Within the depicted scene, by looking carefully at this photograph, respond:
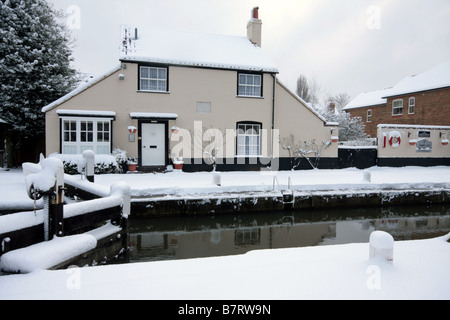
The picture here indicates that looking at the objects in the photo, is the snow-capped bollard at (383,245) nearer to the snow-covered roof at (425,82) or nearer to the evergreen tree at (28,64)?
the evergreen tree at (28,64)

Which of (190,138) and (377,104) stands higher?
(377,104)

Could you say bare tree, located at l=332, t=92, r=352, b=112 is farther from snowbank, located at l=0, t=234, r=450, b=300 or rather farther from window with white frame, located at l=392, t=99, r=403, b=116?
snowbank, located at l=0, t=234, r=450, b=300

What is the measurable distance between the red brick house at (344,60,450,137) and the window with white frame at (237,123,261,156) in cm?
1491

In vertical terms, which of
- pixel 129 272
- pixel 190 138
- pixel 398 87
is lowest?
pixel 129 272

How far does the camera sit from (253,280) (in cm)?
368

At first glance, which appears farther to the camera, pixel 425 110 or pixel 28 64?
pixel 425 110

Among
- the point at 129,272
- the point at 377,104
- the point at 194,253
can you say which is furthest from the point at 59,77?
the point at 377,104

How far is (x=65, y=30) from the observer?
57.8 feet

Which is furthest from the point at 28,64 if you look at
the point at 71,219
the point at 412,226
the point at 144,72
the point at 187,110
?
the point at 412,226

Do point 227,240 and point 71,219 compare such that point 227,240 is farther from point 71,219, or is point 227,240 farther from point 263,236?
point 71,219

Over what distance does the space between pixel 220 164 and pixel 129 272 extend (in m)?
12.1

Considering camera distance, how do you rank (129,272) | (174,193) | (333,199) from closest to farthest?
(129,272)
(174,193)
(333,199)

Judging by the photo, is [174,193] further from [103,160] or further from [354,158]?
[354,158]

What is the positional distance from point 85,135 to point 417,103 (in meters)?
23.4
